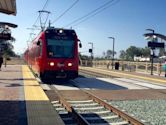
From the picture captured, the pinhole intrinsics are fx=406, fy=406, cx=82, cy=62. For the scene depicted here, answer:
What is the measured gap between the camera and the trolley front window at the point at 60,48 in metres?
23.1

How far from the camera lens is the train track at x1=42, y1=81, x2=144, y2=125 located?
438 inches

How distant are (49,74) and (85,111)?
10.3 m

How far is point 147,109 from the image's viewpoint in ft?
44.8

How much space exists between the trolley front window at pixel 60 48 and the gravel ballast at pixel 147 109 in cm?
827

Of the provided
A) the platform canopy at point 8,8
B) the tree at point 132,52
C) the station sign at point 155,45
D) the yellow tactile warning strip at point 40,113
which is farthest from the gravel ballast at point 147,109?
the tree at point 132,52

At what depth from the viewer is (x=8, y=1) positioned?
13.9 m

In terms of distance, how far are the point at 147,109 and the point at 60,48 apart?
10422 millimetres

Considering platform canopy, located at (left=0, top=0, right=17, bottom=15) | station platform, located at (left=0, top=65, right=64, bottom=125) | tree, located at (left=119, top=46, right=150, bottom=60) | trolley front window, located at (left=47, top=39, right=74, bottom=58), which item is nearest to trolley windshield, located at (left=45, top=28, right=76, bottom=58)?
trolley front window, located at (left=47, top=39, right=74, bottom=58)

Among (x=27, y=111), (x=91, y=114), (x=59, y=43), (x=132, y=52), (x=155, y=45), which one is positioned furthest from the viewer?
(x=132, y=52)

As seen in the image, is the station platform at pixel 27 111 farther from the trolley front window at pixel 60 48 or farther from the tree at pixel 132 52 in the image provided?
the tree at pixel 132 52

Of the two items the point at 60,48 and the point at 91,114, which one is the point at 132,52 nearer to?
the point at 60,48

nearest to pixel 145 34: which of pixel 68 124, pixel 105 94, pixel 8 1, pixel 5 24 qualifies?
pixel 5 24

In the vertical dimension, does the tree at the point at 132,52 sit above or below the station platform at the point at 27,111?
above

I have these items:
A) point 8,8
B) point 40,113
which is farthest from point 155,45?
point 40,113
